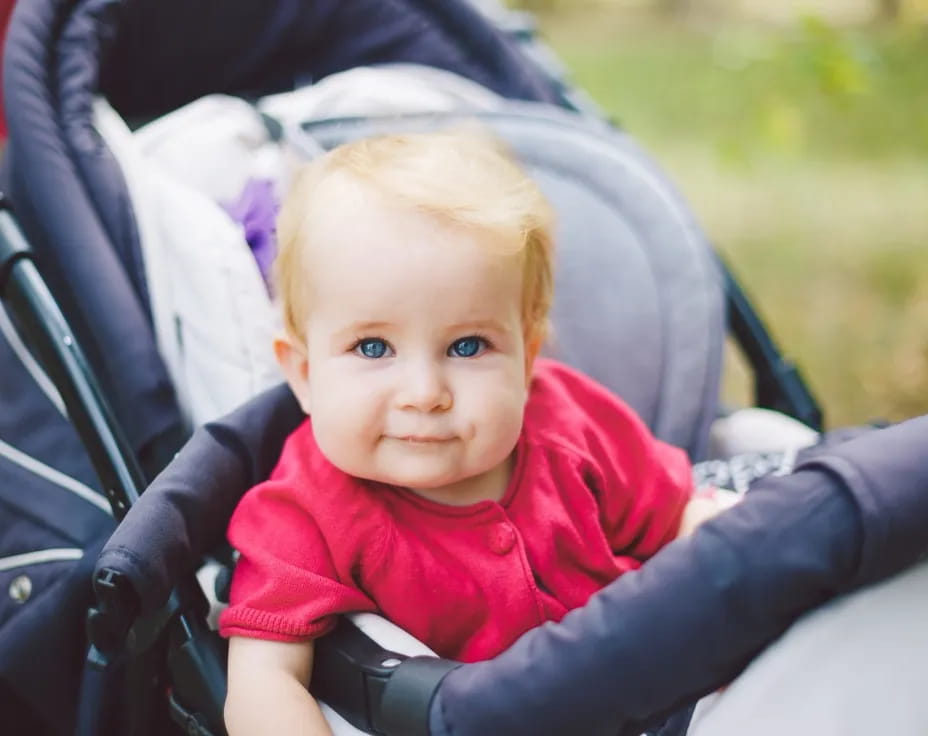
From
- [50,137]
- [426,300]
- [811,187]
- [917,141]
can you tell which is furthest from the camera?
[917,141]

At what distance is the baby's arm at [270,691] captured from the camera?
97 cm

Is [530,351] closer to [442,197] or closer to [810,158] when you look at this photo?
[442,197]

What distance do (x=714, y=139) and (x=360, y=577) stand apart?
14.0 ft

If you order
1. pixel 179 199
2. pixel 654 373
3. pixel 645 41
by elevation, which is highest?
pixel 179 199

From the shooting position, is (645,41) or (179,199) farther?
(645,41)

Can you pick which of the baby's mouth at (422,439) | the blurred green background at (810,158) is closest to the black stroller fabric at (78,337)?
the baby's mouth at (422,439)

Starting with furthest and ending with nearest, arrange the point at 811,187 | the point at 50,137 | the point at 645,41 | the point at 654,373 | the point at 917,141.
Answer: the point at 645,41
the point at 917,141
the point at 811,187
the point at 654,373
the point at 50,137

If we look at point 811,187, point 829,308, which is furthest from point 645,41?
point 829,308

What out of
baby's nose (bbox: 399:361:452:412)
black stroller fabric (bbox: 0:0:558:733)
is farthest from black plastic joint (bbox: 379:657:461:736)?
black stroller fabric (bbox: 0:0:558:733)

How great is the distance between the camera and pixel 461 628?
1.10 meters

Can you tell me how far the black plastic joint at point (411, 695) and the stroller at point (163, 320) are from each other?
0.08 ft

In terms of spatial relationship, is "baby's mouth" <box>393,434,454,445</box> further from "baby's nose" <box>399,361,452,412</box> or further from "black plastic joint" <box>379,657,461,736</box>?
"black plastic joint" <box>379,657,461,736</box>

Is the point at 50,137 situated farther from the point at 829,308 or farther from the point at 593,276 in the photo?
the point at 829,308

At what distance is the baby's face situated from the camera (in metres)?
1.03
